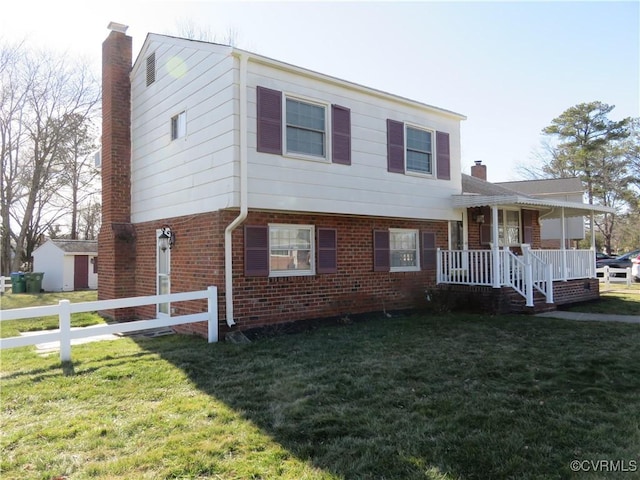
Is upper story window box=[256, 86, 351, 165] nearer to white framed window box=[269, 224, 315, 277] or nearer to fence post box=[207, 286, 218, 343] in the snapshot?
white framed window box=[269, 224, 315, 277]

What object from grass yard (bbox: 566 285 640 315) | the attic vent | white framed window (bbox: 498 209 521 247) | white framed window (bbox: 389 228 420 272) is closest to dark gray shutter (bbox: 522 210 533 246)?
white framed window (bbox: 498 209 521 247)

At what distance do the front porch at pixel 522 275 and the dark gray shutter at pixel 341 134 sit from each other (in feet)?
13.1

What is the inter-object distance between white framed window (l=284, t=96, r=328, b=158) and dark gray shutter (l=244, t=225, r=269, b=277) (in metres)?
1.64

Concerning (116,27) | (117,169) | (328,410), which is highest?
(116,27)

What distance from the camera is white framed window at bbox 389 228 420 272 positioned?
36.4ft

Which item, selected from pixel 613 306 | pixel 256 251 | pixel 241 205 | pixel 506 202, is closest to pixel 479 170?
pixel 613 306

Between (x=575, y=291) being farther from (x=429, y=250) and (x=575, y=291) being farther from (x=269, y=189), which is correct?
(x=269, y=189)

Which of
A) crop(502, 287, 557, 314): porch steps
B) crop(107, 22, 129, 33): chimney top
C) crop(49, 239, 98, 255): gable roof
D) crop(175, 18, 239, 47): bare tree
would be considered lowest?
crop(502, 287, 557, 314): porch steps

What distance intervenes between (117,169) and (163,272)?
2.96m

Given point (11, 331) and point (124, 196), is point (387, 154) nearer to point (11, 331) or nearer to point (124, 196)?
point (124, 196)

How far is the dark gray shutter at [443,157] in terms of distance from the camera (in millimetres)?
11523

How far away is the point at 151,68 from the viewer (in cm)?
1047

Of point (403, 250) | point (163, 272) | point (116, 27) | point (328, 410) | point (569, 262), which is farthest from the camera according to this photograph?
point (569, 262)

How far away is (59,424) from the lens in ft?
13.6
